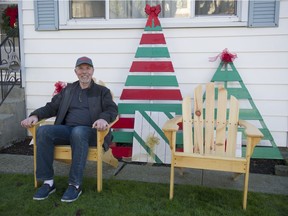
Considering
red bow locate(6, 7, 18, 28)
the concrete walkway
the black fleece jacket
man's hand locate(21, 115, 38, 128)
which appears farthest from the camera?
red bow locate(6, 7, 18, 28)

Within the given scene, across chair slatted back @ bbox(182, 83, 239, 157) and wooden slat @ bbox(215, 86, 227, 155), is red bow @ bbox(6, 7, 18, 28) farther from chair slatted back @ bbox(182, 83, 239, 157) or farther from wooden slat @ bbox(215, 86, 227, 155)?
wooden slat @ bbox(215, 86, 227, 155)

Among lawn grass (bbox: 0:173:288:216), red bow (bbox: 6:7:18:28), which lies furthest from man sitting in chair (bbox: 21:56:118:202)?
red bow (bbox: 6:7:18:28)

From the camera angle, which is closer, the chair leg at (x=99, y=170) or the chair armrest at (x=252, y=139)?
the chair armrest at (x=252, y=139)

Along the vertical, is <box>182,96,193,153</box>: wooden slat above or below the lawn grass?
above

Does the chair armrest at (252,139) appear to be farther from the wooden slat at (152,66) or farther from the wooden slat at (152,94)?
the wooden slat at (152,66)

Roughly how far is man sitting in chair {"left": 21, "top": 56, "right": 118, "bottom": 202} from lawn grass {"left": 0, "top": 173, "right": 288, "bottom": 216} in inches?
4.7

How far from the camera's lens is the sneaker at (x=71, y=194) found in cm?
251

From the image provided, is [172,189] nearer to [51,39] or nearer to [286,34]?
[286,34]

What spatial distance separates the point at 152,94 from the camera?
3.78m

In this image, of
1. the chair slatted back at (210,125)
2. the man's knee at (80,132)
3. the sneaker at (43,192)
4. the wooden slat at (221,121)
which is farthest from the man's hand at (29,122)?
the wooden slat at (221,121)

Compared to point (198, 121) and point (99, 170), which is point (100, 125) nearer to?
point (99, 170)

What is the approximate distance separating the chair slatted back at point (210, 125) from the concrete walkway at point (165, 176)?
30cm

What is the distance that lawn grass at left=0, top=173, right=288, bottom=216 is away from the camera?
2.38 meters

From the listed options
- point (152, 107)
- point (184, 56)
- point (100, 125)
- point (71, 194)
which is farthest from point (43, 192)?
point (184, 56)
